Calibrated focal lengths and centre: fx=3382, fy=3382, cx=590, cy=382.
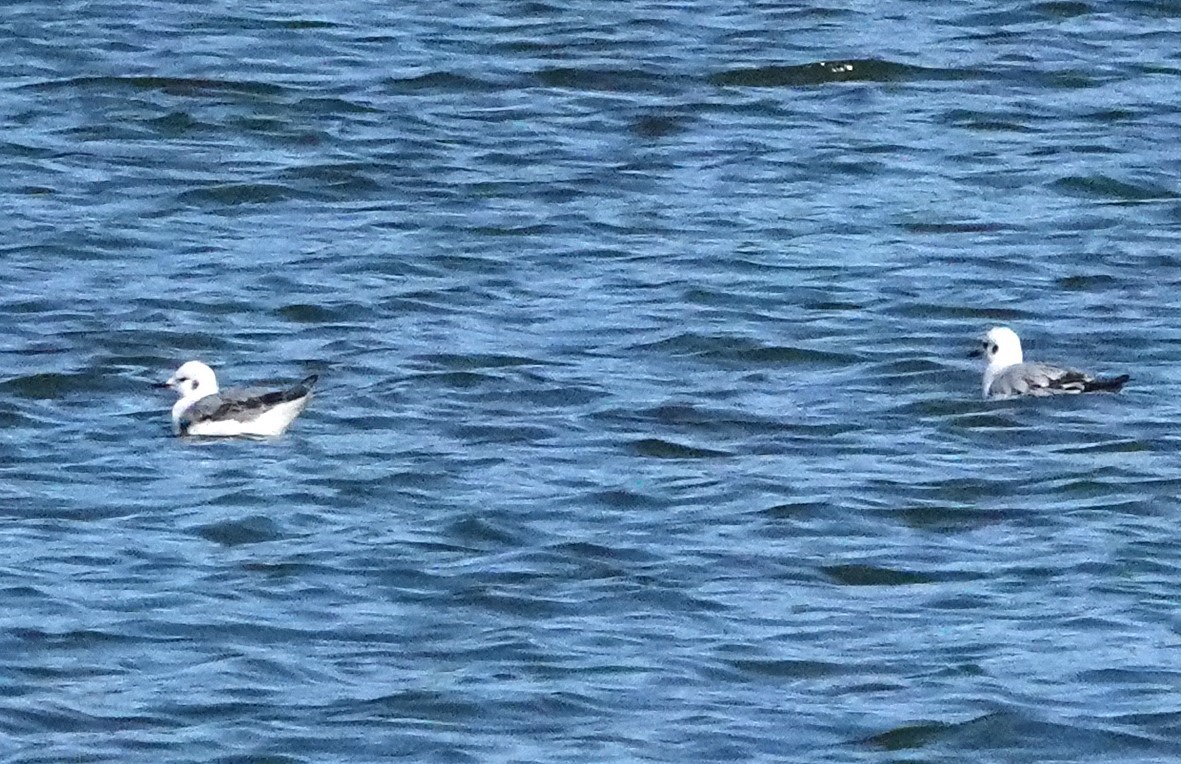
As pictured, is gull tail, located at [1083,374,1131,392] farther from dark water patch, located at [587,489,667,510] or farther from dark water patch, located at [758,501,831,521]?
dark water patch, located at [587,489,667,510]

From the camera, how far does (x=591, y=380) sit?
51.4 ft

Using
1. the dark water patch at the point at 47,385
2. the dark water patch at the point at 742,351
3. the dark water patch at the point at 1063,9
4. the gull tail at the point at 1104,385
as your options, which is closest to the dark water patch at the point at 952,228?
the dark water patch at the point at 742,351

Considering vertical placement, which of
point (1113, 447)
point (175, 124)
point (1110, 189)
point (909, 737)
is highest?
point (175, 124)

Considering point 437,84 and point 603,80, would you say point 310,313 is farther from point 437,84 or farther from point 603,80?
point 603,80

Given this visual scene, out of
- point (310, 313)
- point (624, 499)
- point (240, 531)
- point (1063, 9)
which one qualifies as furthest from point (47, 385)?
point (1063, 9)

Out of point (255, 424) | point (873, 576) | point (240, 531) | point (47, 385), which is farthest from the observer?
point (47, 385)

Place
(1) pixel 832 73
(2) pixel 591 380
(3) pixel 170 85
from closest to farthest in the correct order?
1. (2) pixel 591 380
2. (3) pixel 170 85
3. (1) pixel 832 73

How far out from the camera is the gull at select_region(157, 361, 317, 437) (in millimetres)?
14625

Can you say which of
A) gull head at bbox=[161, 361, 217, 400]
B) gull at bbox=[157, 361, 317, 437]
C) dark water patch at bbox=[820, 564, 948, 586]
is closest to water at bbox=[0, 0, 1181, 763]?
dark water patch at bbox=[820, 564, 948, 586]

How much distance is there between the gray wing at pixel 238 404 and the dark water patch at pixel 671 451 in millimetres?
1512

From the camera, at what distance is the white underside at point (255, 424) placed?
48.1ft

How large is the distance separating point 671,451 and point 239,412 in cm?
189

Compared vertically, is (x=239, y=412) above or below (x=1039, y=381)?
above

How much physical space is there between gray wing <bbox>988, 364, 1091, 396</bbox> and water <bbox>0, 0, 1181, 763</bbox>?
0.11 metres
